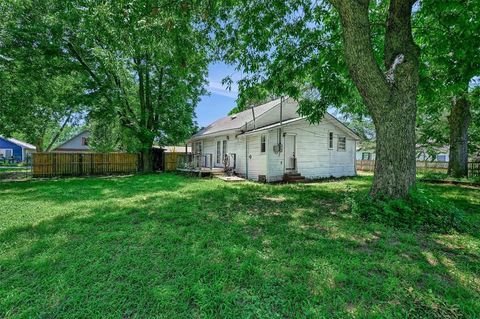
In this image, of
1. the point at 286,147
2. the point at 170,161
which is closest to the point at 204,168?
the point at 286,147

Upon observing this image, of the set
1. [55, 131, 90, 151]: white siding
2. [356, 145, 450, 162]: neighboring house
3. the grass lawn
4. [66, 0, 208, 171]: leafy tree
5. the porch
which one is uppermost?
[66, 0, 208, 171]: leafy tree

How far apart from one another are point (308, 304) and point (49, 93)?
633 inches

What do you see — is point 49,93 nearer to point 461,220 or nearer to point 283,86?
point 283,86

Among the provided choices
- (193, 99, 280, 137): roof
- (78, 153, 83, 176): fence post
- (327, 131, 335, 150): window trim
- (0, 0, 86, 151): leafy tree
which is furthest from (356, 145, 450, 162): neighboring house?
(78, 153, 83, 176): fence post

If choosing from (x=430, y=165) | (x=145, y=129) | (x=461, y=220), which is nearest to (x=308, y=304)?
(x=461, y=220)

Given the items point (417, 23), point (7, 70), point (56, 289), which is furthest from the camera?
point (7, 70)

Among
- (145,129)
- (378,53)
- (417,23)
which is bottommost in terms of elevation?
(145,129)

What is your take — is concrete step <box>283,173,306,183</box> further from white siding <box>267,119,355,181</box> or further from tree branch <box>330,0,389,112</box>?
tree branch <box>330,0,389,112</box>

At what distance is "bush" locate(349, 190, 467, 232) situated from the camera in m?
4.36

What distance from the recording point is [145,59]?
16.0m

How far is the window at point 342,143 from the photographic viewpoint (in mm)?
14668

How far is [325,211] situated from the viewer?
18.5ft

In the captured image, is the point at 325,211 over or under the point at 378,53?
under

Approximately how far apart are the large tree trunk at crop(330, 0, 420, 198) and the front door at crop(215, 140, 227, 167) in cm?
1170
